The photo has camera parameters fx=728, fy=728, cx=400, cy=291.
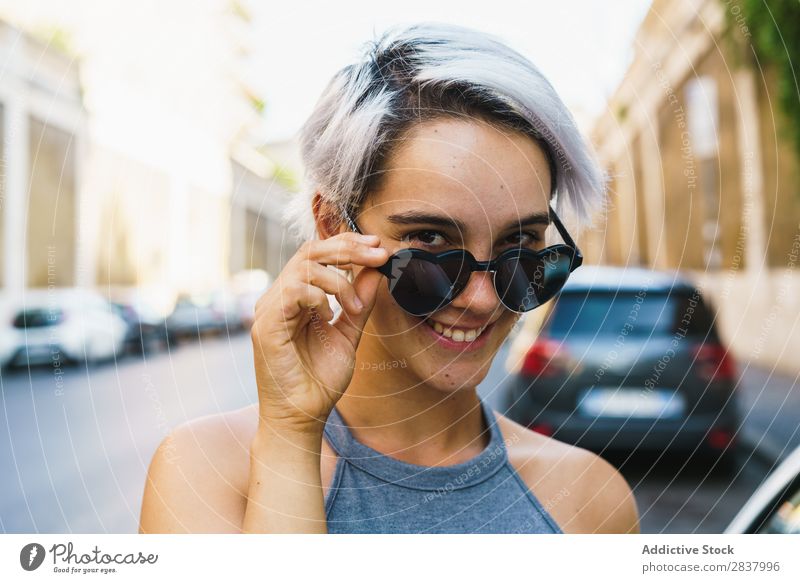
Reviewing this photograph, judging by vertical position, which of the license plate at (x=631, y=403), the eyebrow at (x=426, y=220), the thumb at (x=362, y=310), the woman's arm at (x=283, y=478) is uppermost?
the eyebrow at (x=426, y=220)

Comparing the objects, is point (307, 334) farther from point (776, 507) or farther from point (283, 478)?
point (776, 507)

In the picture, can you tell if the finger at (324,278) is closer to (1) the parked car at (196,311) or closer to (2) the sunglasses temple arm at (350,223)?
(2) the sunglasses temple arm at (350,223)

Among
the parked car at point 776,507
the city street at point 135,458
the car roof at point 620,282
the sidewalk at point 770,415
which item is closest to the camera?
the parked car at point 776,507

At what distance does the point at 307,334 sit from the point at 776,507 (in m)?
1.11

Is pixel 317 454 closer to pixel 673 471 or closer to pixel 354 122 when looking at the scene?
pixel 354 122

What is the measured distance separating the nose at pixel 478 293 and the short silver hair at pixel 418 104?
0.21m

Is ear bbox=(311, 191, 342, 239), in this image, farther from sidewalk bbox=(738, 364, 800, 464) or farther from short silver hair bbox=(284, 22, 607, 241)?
sidewalk bbox=(738, 364, 800, 464)

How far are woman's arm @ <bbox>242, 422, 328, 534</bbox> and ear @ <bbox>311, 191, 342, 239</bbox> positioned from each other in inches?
14.0

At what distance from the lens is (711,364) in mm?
4020

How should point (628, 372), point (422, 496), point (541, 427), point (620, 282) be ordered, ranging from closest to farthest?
point (422, 496) < point (541, 427) < point (628, 372) < point (620, 282)

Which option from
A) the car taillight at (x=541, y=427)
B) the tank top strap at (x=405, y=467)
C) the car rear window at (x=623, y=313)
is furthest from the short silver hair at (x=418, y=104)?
the car rear window at (x=623, y=313)

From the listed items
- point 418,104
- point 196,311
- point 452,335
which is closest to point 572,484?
point 452,335

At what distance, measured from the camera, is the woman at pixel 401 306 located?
1.03 m
